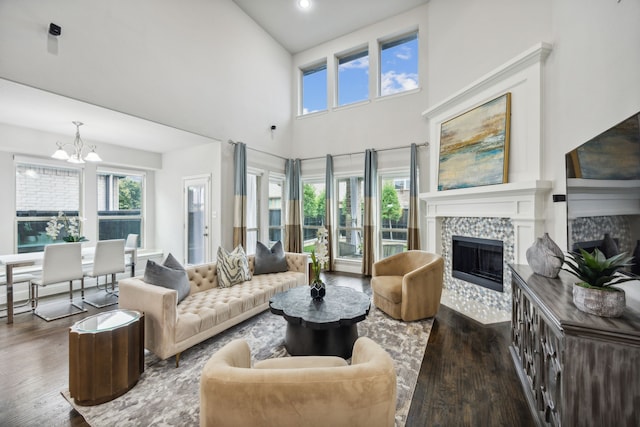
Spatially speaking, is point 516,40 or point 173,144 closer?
point 516,40

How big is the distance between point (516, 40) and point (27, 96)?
18.9 ft

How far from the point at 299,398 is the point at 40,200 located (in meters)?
5.78

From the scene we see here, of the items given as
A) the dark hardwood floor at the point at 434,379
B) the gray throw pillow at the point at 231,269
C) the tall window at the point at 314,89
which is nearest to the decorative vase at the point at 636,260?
the dark hardwood floor at the point at 434,379

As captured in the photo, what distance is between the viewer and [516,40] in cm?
334

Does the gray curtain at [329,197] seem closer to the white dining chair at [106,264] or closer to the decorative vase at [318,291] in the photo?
the decorative vase at [318,291]

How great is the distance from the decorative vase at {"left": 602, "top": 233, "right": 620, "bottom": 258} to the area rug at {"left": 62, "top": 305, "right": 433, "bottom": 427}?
154cm

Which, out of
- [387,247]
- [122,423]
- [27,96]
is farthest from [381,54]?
[122,423]

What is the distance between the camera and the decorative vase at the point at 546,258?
1986 mm

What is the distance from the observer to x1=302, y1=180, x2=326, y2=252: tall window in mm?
6458

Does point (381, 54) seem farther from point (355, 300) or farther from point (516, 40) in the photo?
point (355, 300)

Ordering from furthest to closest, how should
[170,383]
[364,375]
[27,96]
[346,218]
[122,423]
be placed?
[346,218] → [27,96] → [170,383] → [122,423] → [364,375]

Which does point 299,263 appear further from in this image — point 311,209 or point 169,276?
point 311,209

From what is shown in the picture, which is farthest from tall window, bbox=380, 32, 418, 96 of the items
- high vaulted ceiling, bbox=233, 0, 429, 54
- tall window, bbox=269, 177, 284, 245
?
tall window, bbox=269, 177, 284, 245

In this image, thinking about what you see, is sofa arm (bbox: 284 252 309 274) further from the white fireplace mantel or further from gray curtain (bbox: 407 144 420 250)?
the white fireplace mantel
